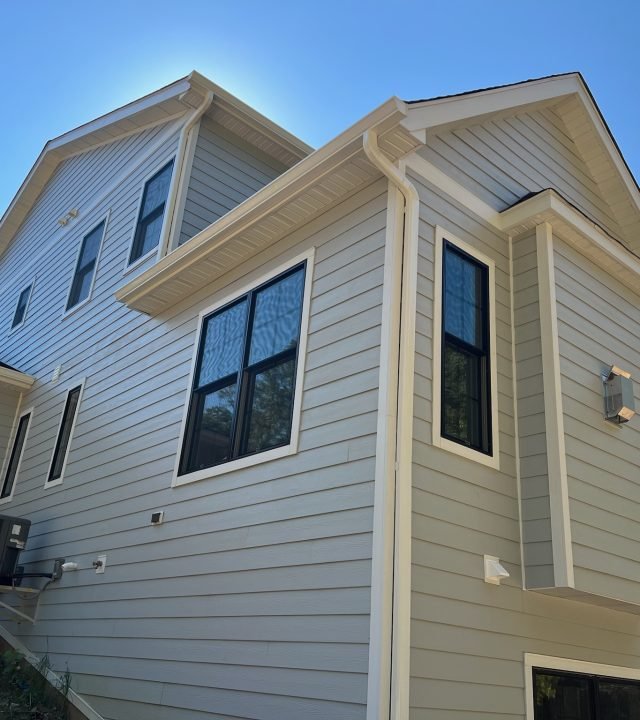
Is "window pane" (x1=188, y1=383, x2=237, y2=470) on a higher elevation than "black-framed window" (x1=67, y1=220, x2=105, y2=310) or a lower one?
lower

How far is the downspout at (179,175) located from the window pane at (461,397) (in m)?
4.13

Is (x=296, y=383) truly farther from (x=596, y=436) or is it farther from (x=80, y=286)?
(x=80, y=286)

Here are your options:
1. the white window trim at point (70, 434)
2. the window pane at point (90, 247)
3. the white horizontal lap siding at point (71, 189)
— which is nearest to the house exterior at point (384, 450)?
the white window trim at point (70, 434)

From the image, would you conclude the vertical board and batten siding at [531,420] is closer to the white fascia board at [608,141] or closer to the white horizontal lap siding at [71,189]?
the white fascia board at [608,141]

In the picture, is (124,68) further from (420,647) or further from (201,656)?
(420,647)

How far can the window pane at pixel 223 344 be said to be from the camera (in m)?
6.46

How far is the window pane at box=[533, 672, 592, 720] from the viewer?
16.1 ft

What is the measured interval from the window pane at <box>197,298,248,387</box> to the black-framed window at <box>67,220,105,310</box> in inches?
152

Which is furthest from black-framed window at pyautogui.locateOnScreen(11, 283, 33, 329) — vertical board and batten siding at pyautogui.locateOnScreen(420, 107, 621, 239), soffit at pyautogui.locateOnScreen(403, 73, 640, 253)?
soffit at pyautogui.locateOnScreen(403, 73, 640, 253)

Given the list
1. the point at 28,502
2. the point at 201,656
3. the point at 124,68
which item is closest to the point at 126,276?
the point at 28,502

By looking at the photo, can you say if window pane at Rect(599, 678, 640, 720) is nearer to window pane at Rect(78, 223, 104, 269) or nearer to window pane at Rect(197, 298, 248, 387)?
window pane at Rect(197, 298, 248, 387)

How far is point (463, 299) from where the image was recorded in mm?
5594

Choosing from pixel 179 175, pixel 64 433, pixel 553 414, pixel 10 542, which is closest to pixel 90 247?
pixel 179 175

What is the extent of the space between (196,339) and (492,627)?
3.77m
